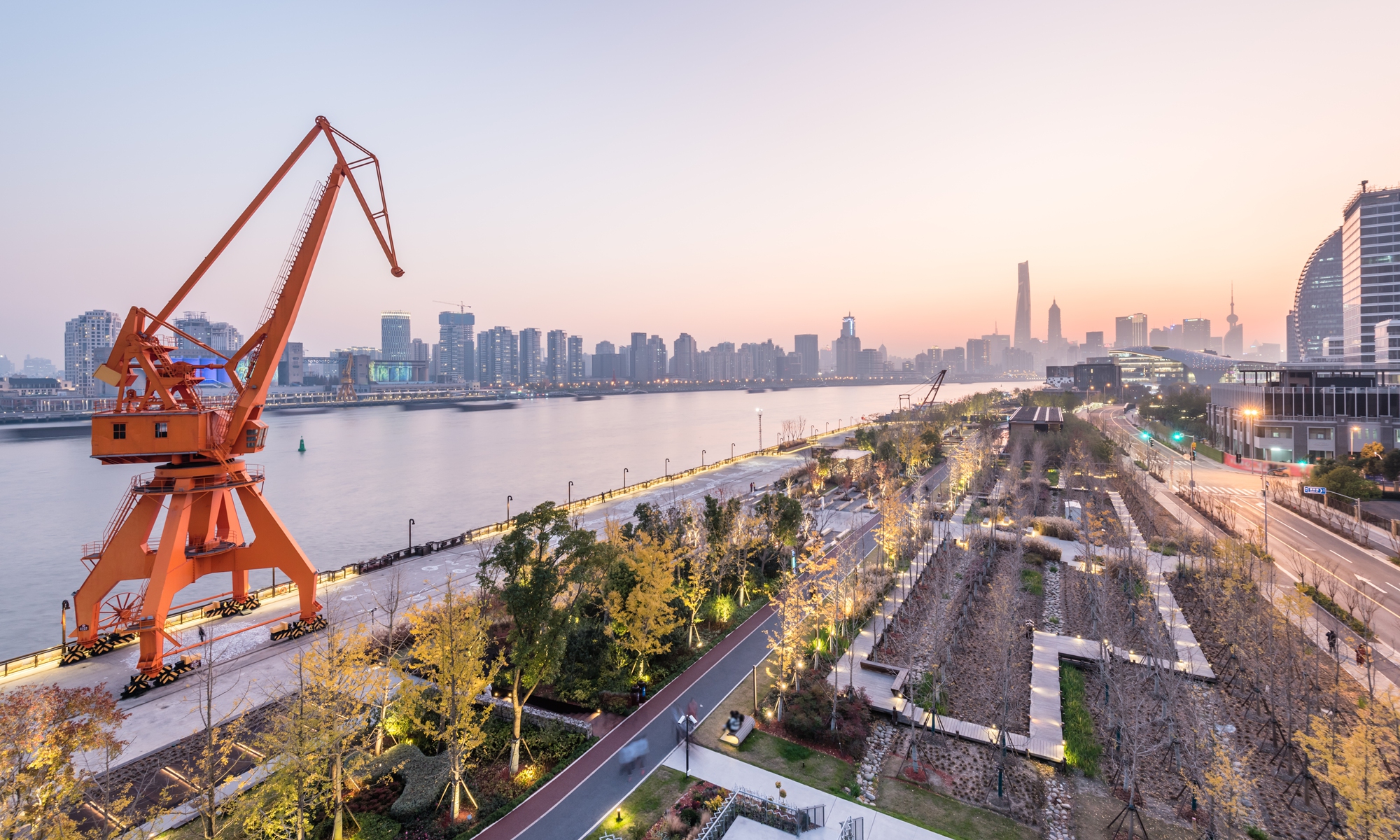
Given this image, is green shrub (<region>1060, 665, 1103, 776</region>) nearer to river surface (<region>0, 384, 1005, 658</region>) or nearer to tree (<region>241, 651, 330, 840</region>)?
tree (<region>241, 651, 330, 840</region>)

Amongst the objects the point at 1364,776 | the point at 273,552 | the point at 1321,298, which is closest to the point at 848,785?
the point at 1364,776

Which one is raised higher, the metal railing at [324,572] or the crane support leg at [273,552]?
the crane support leg at [273,552]

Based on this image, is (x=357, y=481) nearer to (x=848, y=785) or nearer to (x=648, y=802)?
(x=648, y=802)

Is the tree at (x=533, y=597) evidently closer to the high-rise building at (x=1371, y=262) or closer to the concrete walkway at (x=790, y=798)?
the concrete walkway at (x=790, y=798)

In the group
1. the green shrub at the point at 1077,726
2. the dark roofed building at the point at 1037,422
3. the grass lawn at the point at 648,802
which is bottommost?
the green shrub at the point at 1077,726

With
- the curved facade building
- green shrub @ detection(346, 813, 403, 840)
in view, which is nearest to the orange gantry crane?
green shrub @ detection(346, 813, 403, 840)

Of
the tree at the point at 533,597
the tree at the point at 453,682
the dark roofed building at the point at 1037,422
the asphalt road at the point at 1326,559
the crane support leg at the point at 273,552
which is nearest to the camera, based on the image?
the tree at the point at 453,682

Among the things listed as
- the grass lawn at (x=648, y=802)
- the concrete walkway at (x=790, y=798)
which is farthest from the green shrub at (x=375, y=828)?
the concrete walkway at (x=790, y=798)

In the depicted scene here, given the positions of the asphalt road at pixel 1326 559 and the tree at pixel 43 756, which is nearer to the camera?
the tree at pixel 43 756
